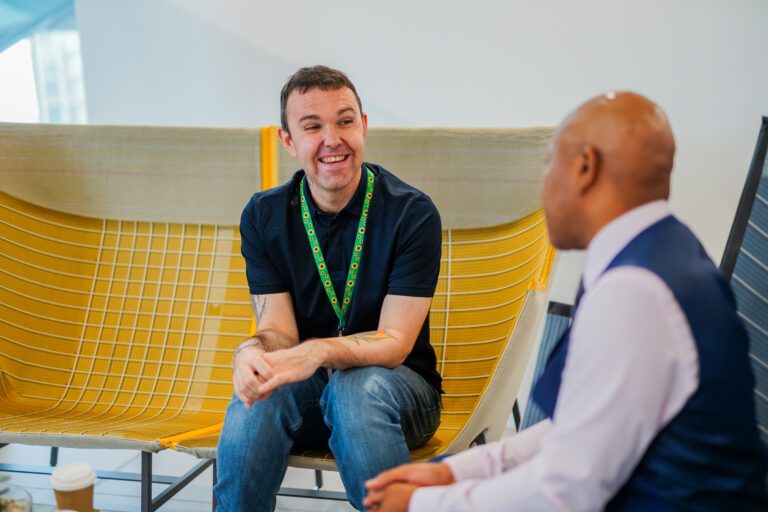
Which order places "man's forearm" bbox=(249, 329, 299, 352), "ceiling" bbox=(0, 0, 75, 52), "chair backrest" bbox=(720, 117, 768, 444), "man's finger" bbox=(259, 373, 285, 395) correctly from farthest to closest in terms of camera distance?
"ceiling" bbox=(0, 0, 75, 52) → "chair backrest" bbox=(720, 117, 768, 444) → "man's forearm" bbox=(249, 329, 299, 352) → "man's finger" bbox=(259, 373, 285, 395)

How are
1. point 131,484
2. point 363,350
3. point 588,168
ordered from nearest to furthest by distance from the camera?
point 588,168 < point 363,350 < point 131,484

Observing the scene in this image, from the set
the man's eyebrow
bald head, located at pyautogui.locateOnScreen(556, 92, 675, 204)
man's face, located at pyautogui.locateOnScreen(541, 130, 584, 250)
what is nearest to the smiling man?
the man's eyebrow

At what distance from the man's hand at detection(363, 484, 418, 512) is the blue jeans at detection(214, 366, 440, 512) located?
393mm

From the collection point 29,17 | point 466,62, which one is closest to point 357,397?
point 466,62

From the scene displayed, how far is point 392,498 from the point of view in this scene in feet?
3.66

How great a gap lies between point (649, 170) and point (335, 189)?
952mm

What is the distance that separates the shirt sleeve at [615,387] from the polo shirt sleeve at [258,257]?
41.9 inches

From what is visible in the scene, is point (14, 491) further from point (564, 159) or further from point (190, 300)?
point (190, 300)

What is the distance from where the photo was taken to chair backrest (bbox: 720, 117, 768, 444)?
80.7 inches

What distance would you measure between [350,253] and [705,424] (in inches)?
41.8

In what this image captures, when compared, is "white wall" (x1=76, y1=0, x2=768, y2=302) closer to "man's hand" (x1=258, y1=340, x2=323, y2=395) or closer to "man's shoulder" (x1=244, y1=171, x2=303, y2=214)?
"man's shoulder" (x1=244, y1=171, x2=303, y2=214)

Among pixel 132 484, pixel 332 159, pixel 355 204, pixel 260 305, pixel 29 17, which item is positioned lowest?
pixel 132 484

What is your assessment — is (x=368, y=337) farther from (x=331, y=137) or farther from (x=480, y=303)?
(x=480, y=303)

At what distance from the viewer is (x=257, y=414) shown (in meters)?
1.63
